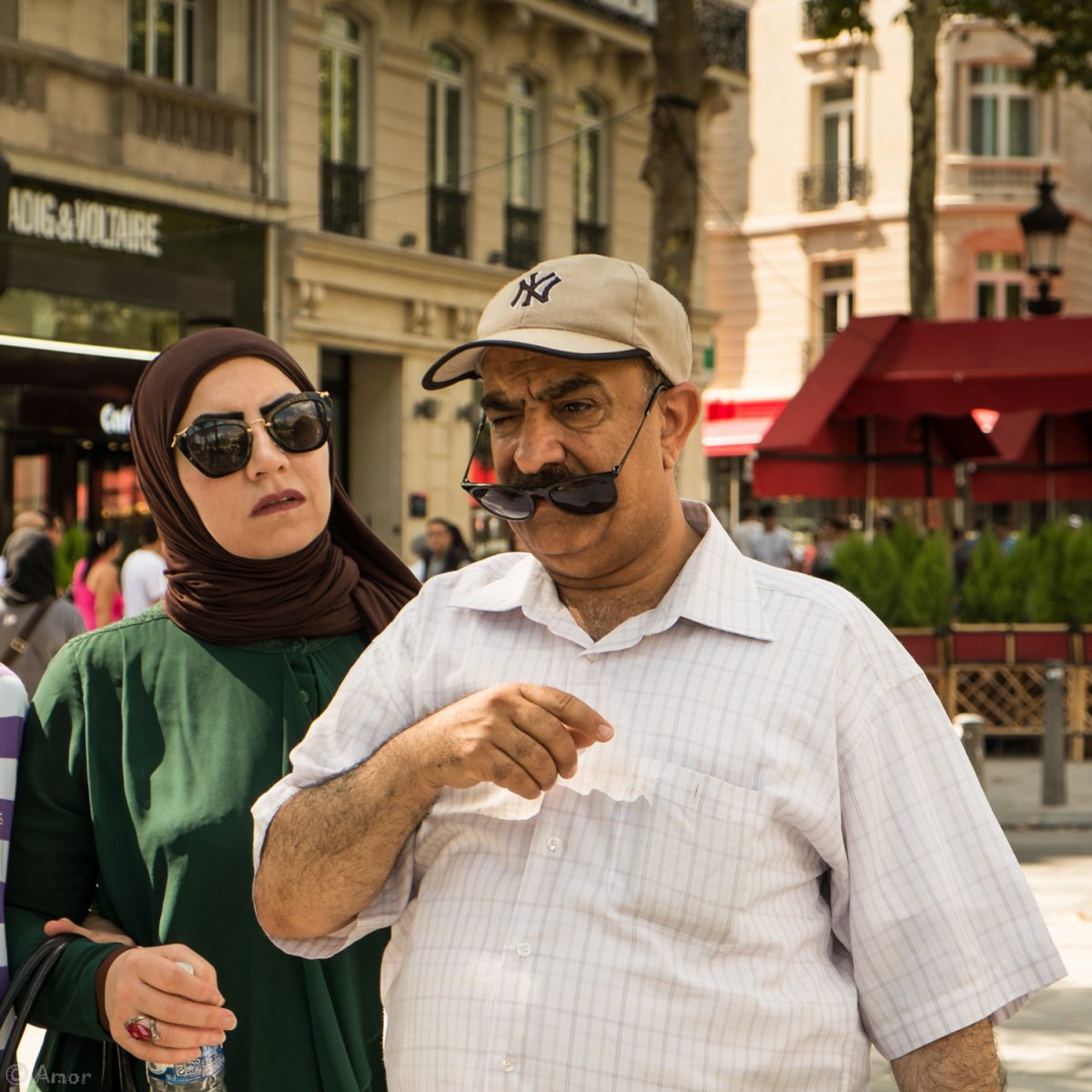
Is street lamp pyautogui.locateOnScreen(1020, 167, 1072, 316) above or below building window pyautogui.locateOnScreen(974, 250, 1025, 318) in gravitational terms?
below

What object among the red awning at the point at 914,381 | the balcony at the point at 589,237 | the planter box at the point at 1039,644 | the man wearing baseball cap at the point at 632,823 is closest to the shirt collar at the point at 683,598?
the man wearing baseball cap at the point at 632,823

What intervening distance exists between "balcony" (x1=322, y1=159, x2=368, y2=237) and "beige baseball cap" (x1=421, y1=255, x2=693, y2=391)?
19750mm

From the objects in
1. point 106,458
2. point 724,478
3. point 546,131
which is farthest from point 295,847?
point 724,478

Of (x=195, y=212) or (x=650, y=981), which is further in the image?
(x=195, y=212)

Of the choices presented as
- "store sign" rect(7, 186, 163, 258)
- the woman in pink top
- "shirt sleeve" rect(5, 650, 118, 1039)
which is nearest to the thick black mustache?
"shirt sleeve" rect(5, 650, 118, 1039)

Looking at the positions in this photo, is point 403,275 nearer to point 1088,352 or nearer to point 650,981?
point 1088,352

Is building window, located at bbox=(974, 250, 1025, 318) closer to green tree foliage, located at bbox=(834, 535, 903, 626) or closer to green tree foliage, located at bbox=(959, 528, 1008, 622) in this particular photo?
green tree foliage, located at bbox=(959, 528, 1008, 622)

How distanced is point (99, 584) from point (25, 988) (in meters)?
9.33

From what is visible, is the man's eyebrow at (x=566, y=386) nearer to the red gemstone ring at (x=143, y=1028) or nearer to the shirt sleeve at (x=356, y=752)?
the shirt sleeve at (x=356, y=752)

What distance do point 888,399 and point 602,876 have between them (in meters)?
11.8

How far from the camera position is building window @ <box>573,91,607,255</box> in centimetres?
2628

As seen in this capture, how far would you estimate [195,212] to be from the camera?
781 inches

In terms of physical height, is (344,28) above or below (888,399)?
above

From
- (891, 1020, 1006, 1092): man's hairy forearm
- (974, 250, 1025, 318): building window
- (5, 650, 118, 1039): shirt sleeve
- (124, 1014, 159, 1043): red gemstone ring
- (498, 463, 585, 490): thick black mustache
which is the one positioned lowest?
(124, 1014, 159, 1043): red gemstone ring
